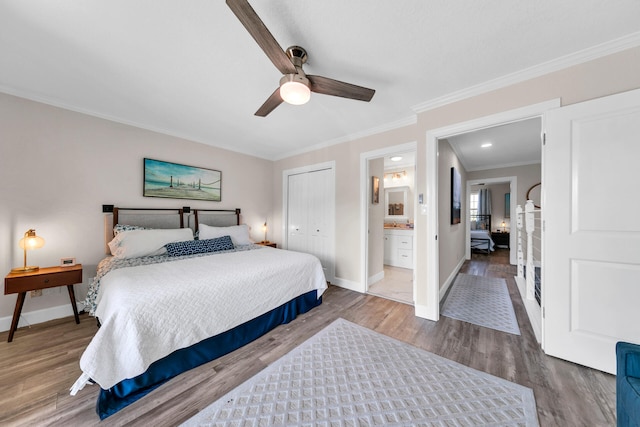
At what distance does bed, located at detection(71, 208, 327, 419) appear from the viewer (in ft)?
4.48

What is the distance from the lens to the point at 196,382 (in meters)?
1.59

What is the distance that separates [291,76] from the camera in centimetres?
155

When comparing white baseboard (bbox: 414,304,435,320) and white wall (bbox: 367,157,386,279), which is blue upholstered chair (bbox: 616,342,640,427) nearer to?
white baseboard (bbox: 414,304,435,320)

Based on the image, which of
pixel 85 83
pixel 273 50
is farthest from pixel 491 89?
pixel 85 83

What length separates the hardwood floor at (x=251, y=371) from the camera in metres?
1.32

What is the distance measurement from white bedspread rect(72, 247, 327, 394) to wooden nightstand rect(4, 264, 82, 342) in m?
0.71

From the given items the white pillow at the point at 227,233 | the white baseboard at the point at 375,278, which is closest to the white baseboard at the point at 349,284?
the white baseboard at the point at 375,278

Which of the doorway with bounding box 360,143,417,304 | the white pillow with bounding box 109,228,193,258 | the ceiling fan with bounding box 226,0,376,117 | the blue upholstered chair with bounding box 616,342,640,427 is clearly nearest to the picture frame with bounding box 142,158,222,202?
the white pillow with bounding box 109,228,193,258

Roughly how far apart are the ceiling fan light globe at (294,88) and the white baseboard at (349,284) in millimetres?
2744

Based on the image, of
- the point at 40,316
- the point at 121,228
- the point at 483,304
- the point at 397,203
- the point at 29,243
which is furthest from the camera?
the point at 397,203

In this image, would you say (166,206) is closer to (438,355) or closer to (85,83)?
(85,83)

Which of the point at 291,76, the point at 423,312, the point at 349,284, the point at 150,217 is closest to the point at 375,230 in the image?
the point at 349,284

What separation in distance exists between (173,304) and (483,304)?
350 cm

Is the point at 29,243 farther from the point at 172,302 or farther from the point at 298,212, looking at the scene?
the point at 298,212
